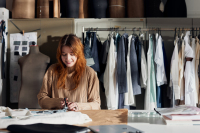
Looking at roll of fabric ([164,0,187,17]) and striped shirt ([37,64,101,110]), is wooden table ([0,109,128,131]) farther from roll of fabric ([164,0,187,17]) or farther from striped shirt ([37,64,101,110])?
roll of fabric ([164,0,187,17])

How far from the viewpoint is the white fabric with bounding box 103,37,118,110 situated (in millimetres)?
3389

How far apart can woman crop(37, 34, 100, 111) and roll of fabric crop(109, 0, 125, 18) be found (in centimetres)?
184

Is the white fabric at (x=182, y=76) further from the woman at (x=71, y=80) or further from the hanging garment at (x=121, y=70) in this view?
the woman at (x=71, y=80)

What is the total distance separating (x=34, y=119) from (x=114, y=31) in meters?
2.74

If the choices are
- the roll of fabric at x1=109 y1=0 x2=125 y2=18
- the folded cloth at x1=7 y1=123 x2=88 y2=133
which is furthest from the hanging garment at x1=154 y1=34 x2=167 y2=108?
the folded cloth at x1=7 y1=123 x2=88 y2=133

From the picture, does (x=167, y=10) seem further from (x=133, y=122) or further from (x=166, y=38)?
(x=133, y=122)

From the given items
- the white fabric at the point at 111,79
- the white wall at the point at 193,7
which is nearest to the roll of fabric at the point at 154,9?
the white wall at the point at 193,7

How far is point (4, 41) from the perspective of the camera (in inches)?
146

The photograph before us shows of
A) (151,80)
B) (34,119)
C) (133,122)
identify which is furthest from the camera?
(151,80)

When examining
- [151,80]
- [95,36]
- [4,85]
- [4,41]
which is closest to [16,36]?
[4,41]

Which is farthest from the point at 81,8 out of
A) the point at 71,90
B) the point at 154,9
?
the point at 71,90

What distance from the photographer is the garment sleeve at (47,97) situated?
1.94 meters

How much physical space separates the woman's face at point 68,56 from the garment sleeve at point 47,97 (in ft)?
0.57

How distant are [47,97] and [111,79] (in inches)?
58.0
